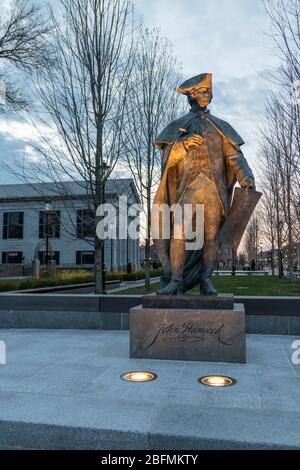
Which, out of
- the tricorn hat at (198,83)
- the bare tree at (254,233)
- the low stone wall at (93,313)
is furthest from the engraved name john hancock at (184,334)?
the bare tree at (254,233)

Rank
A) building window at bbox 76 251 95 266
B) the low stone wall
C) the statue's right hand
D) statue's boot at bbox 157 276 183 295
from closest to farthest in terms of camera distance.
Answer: the statue's right hand → statue's boot at bbox 157 276 183 295 → the low stone wall → building window at bbox 76 251 95 266

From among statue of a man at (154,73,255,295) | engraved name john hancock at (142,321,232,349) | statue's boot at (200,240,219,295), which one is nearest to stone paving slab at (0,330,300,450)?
engraved name john hancock at (142,321,232,349)

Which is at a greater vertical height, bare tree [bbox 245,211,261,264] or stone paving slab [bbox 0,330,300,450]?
bare tree [bbox 245,211,261,264]

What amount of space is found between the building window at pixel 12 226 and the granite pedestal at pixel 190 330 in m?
49.3

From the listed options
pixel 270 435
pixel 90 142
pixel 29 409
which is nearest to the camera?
pixel 270 435

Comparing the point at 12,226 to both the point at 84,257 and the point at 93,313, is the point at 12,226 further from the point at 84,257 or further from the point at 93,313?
the point at 93,313

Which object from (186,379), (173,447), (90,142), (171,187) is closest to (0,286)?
(90,142)

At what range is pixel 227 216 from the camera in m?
5.57

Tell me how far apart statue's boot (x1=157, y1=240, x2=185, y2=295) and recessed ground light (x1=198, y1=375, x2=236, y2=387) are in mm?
1405

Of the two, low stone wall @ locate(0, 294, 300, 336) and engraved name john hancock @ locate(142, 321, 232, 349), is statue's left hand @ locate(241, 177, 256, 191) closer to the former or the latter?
engraved name john hancock @ locate(142, 321, 232, 349)

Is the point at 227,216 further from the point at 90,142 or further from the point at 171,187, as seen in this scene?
the point at 90,142

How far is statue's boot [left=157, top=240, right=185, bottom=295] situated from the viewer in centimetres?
541

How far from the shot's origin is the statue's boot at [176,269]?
17.8 feet

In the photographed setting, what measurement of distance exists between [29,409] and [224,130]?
165 inches
